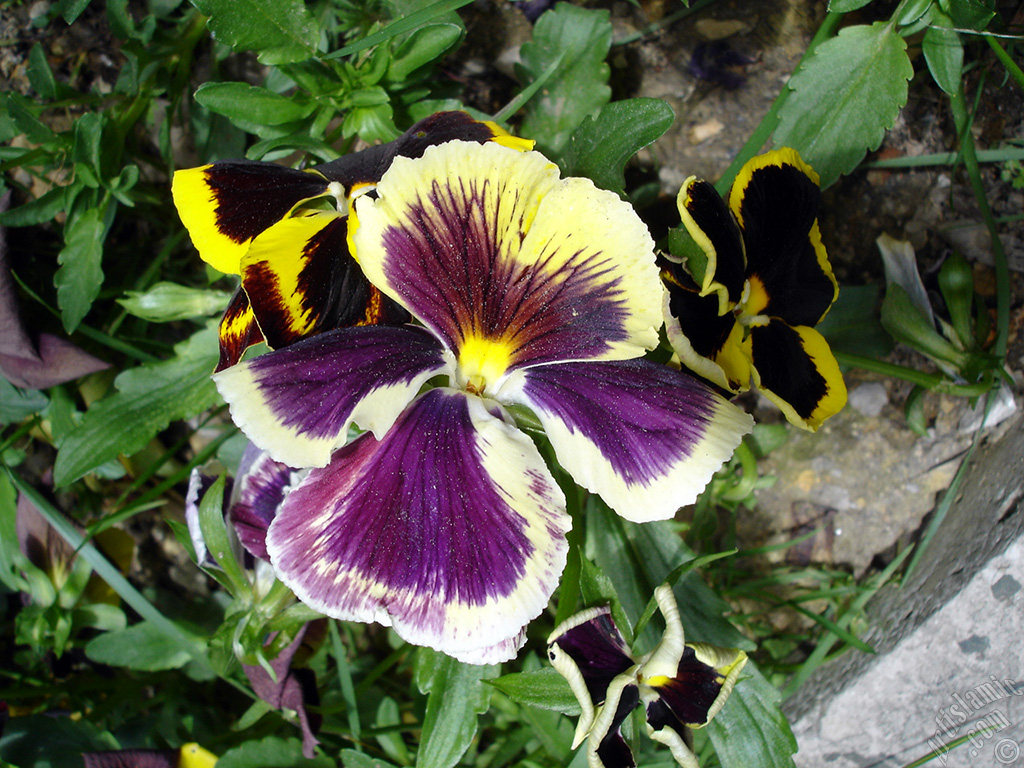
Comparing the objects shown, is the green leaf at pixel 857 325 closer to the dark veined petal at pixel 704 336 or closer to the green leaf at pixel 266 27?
the dark veined petal at pixel 704 336

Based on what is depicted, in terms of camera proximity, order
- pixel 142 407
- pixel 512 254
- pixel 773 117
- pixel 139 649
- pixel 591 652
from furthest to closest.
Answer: pixel 139 649 < pixel 142 407 < pixel 773 117 < pixel 591 652 < pixel 512 254

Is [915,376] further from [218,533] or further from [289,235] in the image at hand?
[218,533]

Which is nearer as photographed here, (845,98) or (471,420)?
(471,420)

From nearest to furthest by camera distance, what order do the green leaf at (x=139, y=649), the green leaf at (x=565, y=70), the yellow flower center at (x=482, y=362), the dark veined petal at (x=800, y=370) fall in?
the yellow flower center at (x=482, y=362)
the dark veined petal at (x=800, y=370)
the green leaf at (x=565, y=70)
the green leaf at (x=139, y=649)

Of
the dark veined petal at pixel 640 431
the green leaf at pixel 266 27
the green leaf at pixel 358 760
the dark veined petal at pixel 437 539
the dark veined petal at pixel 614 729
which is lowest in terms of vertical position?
→ the green leaf at pixel 358 760

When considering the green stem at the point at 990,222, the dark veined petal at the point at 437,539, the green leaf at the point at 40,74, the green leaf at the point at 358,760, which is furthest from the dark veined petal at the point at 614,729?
the green leaf at the point at 40,74

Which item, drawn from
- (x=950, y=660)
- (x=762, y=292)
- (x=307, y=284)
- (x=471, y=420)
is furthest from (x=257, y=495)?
(x=950, y=660)

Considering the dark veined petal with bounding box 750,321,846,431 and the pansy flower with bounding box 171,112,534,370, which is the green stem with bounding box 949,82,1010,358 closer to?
the dark veined petal with bounding box 750,321,846,431

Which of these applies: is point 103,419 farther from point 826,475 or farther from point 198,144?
point 826,475
